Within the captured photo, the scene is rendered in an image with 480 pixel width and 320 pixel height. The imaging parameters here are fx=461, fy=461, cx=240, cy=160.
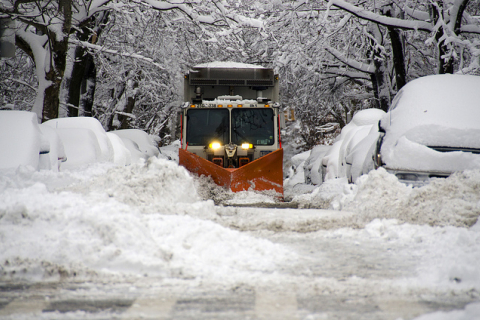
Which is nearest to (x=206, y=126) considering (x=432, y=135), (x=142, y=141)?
(x=142, y=141)

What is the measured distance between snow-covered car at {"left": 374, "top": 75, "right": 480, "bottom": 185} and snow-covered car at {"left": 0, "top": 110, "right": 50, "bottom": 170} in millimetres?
4984

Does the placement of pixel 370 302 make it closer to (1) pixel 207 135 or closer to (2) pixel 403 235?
(2) pixel 403 235

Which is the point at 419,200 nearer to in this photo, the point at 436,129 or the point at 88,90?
the point at 436,129

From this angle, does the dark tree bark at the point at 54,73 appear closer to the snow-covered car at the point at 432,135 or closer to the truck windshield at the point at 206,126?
the truck windshield at the point at 206,126

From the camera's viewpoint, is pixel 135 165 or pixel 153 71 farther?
pixel 153 71

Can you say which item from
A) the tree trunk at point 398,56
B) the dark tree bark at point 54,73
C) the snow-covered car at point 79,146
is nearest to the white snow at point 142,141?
the dark tree bark at point 54,73

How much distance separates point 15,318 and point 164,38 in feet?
53.0

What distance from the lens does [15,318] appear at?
2.70 m

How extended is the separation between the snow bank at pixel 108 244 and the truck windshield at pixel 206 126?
264 inches

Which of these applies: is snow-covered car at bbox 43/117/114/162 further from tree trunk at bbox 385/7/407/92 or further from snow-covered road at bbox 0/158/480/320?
tree trunk at bbox 385/7/407/92

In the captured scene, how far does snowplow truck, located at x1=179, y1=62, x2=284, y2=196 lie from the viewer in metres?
10.5

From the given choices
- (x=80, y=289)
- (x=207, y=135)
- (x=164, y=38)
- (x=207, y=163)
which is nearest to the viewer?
(x=80, y=289)

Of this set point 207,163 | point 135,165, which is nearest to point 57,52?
point 207,163

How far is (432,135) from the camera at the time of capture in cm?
634
